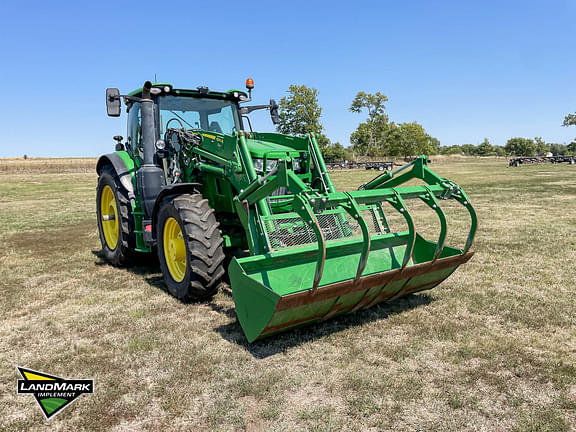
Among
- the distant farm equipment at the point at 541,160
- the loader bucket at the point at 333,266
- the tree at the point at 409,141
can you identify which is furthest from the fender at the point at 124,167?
the tree at the point at 409,141

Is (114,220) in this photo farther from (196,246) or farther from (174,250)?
(196,246)

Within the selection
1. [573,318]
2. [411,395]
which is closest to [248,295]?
[411,395]

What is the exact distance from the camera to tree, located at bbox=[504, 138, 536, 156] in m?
118

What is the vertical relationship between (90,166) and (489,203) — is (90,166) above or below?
above

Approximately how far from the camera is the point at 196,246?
458 cm

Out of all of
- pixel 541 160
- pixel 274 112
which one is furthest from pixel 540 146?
pixel 274 112

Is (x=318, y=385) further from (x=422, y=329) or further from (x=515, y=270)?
(x=515, y=270)

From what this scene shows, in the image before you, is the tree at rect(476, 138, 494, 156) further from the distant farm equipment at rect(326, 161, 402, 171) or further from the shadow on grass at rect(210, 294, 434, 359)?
the shadow on grass at rect(210, 294, 434, 359)

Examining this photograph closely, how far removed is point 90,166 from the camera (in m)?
51.2

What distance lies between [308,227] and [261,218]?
1.86 ft

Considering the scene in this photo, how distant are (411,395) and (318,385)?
66 cm

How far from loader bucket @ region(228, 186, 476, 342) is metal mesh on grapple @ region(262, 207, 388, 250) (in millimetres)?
11

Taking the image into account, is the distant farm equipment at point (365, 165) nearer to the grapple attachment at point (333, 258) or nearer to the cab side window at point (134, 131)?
the cab side window at point (134, 131)

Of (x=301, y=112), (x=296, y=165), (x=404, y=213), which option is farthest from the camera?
(x=301, y=112)
